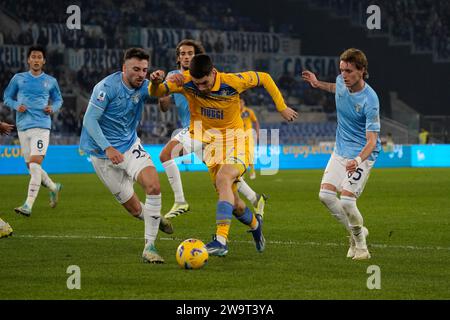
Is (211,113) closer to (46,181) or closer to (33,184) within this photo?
(33,184)

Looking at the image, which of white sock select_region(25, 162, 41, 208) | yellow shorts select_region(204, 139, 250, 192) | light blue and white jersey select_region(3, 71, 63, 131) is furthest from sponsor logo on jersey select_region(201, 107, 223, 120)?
light blue and white jersey select_region(3, 71, 63, 131)

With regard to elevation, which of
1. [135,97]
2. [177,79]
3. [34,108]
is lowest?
[34,108]

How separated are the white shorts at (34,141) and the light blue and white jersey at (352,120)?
644 cm

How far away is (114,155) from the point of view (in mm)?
9414

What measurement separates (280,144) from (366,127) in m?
26.2

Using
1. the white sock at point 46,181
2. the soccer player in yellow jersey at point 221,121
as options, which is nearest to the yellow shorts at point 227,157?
the soccer player in yellow jersey at point 221,121

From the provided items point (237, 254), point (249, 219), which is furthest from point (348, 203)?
point (237, 254)

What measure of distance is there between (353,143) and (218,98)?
61.6 inches

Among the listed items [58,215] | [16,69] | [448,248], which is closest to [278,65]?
[16,69]

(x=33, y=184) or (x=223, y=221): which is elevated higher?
(x=223, y=221)

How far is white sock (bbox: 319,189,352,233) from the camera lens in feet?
33.2

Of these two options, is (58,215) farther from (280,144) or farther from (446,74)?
(446,74)

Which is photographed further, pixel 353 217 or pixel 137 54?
pixel 353 217
